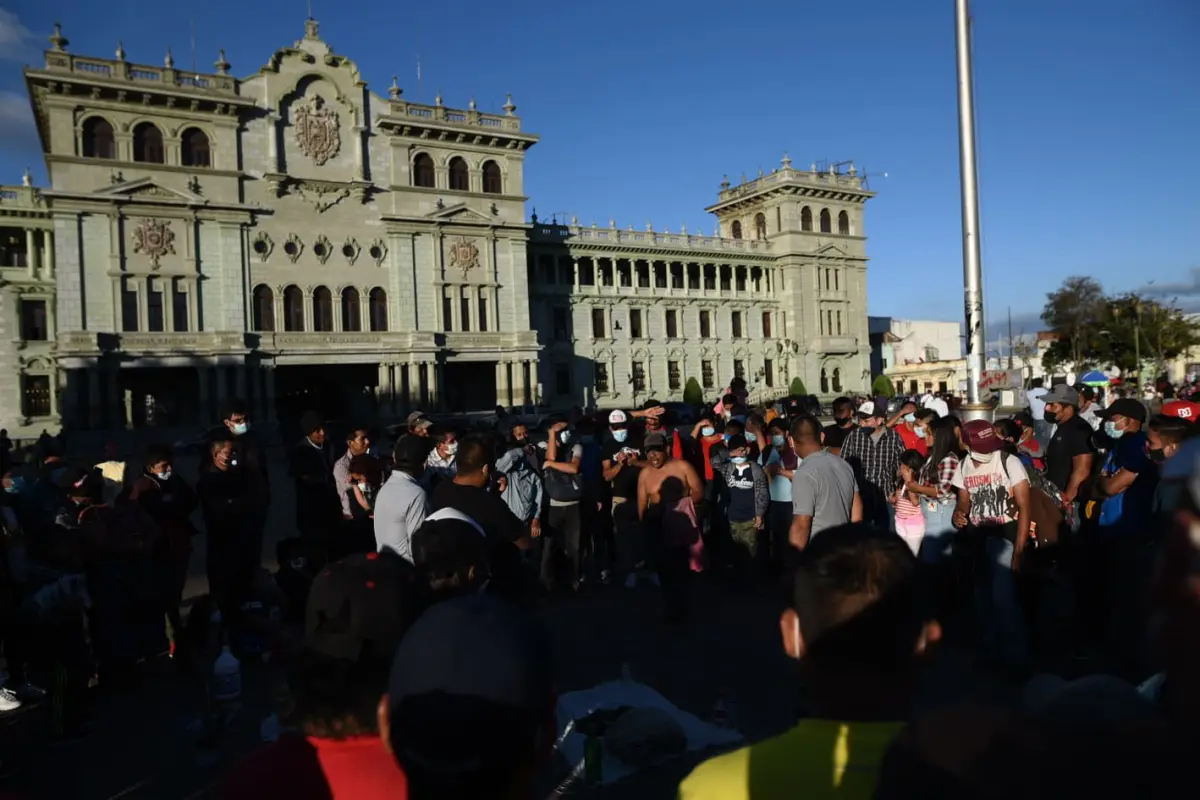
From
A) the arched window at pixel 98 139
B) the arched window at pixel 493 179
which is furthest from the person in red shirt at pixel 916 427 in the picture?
the arched window at pixel 493 179

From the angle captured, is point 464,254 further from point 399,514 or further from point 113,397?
point 399,514

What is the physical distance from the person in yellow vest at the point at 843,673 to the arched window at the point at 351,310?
4097 centimetres

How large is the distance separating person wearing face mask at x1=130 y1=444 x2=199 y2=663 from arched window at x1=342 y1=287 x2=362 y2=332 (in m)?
34.5

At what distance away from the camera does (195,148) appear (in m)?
37.5

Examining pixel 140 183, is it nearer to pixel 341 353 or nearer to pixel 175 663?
pixel 341 353

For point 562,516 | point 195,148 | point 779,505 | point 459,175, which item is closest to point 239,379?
point 195,148

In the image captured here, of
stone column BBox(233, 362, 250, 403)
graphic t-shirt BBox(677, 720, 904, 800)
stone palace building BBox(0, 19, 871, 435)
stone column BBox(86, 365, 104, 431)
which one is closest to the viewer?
graphic t-shirt BBox(677, 720, 904, 800)

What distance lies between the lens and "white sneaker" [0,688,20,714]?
6070 millimetres

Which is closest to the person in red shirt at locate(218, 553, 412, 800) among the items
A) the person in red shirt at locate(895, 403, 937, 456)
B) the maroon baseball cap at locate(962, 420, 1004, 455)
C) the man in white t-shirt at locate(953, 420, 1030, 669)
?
the maroon baseball cap at locate(962, 420, 1004, 455)

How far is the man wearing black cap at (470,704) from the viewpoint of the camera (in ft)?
5.07

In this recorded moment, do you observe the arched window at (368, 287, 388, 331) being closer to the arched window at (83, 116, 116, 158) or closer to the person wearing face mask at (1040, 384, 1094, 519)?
the arched window at (83, 116, 116, 158)

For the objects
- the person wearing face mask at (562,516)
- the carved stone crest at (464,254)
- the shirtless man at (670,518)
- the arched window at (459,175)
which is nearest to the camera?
the shirtless man at (670,518)

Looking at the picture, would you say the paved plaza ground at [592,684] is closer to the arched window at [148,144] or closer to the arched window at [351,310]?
the arched window at [351,310]

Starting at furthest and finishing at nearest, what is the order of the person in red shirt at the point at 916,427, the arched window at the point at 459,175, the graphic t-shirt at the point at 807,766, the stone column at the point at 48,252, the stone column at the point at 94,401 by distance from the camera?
the arched window at the point at 459,175 → the stone column at the point at 48,252 → the stone column at the point at 94,401 → the person in red shirt at the point at 916,427 → the graphic t-shirt at the point at 807,766
